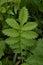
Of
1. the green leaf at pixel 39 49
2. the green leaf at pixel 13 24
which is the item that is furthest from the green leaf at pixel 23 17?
the green leaf at pixel 39 49

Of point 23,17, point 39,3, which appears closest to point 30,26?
point 23,17

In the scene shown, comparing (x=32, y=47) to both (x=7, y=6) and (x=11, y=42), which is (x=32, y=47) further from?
(x=7, y=6)

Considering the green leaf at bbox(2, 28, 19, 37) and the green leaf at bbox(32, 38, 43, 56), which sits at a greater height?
the green leaf at bbox(2, 28, 19, 37)

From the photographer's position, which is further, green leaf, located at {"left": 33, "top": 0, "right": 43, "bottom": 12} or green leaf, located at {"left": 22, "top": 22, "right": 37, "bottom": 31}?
green leaf, located at {"left": 33, "top": 0, "right": 43, "bottom": 12}

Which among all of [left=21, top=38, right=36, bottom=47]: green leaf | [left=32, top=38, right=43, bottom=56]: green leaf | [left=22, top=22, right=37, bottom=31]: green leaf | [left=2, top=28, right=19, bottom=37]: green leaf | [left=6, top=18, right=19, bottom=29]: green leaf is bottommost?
[left=32, top=38, right=43, bottom=56]: green leaf

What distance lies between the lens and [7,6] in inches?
52.7

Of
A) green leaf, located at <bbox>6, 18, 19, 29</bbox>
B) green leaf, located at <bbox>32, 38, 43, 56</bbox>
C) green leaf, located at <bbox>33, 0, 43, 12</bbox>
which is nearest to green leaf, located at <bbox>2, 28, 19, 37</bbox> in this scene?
green leaf, located at <bbox>6, 18, 19, 29</bbox>

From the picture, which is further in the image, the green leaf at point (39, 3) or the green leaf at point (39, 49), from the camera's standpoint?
the green leaf at point (39, 3)

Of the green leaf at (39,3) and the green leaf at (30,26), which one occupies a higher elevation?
the green leaf at (39,3)

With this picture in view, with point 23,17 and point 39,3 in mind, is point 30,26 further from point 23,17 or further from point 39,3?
point 39,3

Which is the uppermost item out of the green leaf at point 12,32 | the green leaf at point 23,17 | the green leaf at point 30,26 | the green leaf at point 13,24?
the green leaf at point 23,17

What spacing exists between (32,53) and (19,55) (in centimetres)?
10

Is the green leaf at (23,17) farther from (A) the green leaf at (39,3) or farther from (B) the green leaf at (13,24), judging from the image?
(A) the green leaf at (39,3)

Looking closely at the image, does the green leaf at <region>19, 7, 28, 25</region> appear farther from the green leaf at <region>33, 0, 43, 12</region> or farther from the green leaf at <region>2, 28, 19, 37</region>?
the green leaf at <region>33, 0, 43, 12</region>
